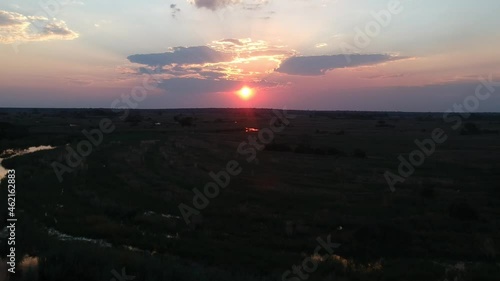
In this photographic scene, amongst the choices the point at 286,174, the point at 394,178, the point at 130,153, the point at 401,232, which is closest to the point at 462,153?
the point at 394,178

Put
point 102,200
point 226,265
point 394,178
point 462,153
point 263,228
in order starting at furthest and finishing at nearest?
point 462,153 < point 394,178 < point 102,200 < point 263,228 < point 226,265

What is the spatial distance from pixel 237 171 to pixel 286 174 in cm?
367

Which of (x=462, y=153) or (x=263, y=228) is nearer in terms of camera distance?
(x=263, y=228)

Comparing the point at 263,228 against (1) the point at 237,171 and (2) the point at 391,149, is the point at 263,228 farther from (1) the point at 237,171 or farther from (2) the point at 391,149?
(2) the point at 391,149

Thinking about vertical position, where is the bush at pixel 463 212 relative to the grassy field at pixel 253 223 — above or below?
above

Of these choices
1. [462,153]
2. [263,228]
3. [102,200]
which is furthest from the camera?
[462,153]

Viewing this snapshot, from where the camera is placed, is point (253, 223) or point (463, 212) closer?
point (253, 223)

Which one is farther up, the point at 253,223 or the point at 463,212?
the point at 463,212

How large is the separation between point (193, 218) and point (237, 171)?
15.9m

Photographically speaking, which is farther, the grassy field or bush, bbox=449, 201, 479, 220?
bush, bbox=449, 201, 479, 220

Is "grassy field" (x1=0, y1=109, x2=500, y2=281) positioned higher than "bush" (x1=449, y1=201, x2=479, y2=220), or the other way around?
"bush" (x1=449, y1=201, x2=479, y2=220)

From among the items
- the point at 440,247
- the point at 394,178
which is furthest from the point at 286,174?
the point at 440,247

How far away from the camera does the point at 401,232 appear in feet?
56.4

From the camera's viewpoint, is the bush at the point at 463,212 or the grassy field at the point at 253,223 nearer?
the grassy field at the point at 253,223
